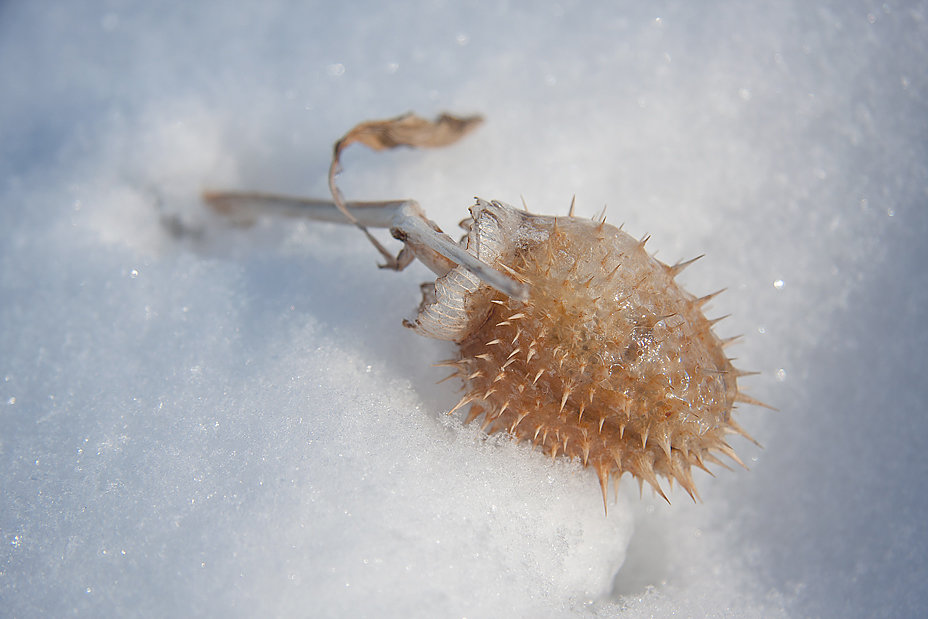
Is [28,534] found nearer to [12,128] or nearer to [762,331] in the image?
[12,128]

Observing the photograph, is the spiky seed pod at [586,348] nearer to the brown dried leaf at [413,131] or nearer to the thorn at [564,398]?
the thorn at [564,398]

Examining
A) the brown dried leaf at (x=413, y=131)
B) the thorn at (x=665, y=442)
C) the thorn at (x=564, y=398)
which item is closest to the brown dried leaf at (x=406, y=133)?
the brown dried leaf at (x=413, y=131)

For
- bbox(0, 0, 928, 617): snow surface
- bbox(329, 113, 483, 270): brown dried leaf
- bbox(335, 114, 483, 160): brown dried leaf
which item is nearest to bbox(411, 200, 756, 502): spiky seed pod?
bbox(0, 0, 928, 617): snow surface

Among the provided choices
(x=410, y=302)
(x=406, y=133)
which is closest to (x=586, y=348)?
(x=410, y=302)

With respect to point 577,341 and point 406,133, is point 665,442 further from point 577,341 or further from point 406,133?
point 406,133

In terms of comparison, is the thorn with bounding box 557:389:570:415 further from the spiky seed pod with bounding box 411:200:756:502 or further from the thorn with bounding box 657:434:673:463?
the thorn with bounding box 657:434:673:463

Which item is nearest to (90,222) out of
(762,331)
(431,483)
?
(431,483)
